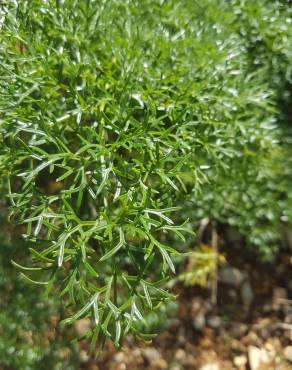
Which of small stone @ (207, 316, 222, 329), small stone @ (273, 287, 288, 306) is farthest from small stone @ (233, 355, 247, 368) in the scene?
small stone @ (273, 287, 288, 306)

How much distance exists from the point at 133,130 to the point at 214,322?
3.95 ft

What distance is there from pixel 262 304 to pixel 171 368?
1.63ft

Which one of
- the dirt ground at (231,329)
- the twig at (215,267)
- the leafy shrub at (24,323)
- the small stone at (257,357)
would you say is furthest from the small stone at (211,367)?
the leafy shrub at (24,323)

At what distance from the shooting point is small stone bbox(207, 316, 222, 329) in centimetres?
232

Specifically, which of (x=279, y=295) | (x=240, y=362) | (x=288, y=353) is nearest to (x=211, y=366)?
(x=240, y=362)

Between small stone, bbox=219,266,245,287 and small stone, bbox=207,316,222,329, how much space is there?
0.16 meters

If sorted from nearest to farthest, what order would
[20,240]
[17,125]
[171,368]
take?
[17,125]
[20,240]
[171,368]

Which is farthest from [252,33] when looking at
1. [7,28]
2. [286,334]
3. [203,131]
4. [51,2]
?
[286,334]

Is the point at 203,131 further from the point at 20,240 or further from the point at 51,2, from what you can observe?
the point at 20,240

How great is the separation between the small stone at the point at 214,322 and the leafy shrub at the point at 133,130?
397 millimetres

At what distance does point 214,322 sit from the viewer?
233cm

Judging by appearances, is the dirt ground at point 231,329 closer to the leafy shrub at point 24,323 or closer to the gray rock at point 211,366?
the gray rock at point 211,366

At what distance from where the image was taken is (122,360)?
84.4 inches

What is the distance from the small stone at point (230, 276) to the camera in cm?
238
